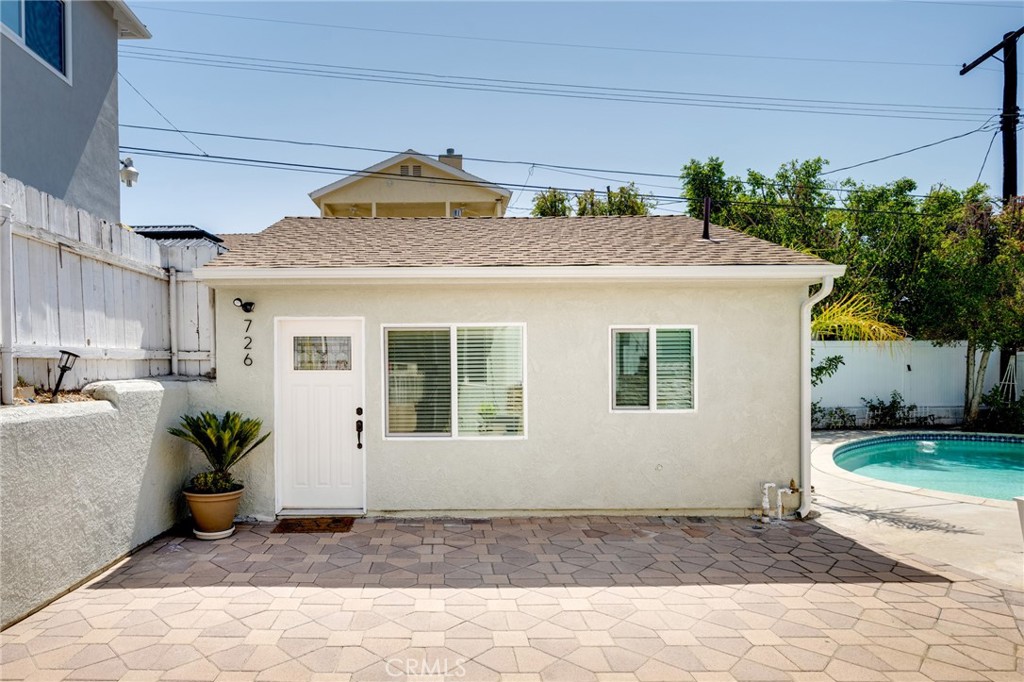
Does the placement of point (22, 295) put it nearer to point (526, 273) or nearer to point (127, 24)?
point (526, 273)

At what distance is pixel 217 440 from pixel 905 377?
49.8 ft

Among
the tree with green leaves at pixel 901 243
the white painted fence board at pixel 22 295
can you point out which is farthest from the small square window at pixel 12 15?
the tree with green leaves at pixel 901 243

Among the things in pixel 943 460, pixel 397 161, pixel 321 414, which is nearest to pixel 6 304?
pixel 321 414

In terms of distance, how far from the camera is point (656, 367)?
704 cm

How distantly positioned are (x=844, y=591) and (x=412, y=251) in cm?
583

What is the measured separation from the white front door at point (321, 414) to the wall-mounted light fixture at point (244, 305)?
0.39 metres

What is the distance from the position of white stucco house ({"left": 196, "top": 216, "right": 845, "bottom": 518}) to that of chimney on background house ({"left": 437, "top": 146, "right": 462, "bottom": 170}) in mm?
12556

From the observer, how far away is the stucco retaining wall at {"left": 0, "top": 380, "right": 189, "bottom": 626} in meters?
4.03

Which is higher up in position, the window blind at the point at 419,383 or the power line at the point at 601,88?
the power line at the point at 601,88

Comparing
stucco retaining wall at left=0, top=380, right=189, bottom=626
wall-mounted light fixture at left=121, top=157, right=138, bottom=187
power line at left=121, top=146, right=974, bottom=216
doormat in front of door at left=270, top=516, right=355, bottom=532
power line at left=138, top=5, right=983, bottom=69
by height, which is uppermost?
power line at left=138, top=5, right=983, bottom=69

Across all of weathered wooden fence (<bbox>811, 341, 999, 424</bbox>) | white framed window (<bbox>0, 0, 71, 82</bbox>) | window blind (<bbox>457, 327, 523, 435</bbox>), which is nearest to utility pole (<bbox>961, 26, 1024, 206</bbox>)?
weathered wooden fence (<bbox>811, 341, 999, 424</bbox>)

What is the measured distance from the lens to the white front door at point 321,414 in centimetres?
693

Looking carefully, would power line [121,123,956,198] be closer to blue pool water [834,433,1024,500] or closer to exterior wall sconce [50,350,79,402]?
blue pool water [834,433,1024,500]

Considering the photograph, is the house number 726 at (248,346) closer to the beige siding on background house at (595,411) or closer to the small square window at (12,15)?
the beige siding on background house at (595,411)
